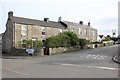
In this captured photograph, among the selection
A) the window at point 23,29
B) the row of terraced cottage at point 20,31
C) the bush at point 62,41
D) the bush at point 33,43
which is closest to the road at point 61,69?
the bush at point 33,43

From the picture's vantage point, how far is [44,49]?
29250 millimetres

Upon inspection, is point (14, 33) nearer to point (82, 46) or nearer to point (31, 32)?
point (31, 32)

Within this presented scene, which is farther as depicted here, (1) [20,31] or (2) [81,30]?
(2) [81,30]

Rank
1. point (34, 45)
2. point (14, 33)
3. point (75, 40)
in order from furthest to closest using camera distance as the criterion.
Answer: point (75, 40) → point (14, 33) → point (34, 45)

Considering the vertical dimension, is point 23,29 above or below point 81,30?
below

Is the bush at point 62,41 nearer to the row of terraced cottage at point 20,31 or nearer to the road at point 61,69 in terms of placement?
the row of terraced cottage at point 20,31

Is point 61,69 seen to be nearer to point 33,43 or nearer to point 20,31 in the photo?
point 33,43

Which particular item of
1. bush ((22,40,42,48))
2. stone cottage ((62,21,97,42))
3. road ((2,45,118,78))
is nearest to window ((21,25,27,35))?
bush ((22,40,42,48))

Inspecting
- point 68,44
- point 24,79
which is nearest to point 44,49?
point 68,44

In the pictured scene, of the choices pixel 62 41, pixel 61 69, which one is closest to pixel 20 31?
pixel 62 41

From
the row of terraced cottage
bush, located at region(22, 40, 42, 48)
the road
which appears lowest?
the road

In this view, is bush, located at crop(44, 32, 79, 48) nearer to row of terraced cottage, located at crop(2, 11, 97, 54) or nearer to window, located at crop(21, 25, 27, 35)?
row of terraced cottage, located at crop(2, 11, 97, 54)

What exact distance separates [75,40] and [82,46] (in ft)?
11.5

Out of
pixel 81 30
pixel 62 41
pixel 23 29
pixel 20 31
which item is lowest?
pixel 62 41
